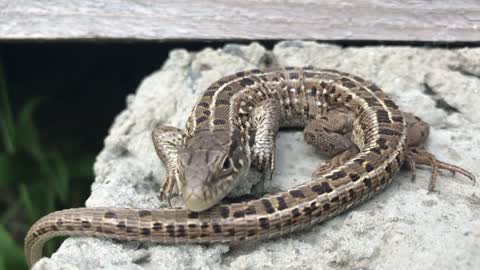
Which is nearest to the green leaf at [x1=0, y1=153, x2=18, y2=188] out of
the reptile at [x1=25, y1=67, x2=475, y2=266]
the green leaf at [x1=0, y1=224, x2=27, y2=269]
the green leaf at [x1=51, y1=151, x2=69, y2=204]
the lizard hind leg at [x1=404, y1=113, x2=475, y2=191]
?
the green leaf at [x1=51, y1=151, x2=69, y2=204]

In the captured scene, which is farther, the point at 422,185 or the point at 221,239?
the point at 422,185

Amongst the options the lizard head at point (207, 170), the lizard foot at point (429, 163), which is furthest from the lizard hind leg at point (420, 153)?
the lizard head at point (207, 170)

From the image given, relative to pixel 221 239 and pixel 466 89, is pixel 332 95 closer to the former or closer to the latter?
pixel 466 89

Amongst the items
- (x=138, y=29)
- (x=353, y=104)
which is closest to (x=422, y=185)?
(x=353, y=104)

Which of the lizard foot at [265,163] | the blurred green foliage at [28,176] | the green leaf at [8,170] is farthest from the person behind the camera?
the green leaf at [8,170]

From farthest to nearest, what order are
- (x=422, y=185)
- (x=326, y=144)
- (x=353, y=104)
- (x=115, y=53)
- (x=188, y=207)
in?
(x=115, y=53), (x=353, y=104), (x=326, y=144), (x=422, y=185), (x=188, y=207)

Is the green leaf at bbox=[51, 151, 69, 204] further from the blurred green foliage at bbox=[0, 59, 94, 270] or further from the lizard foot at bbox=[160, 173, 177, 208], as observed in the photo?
the lizard foot at bbox=[160, 173, 177, 208]

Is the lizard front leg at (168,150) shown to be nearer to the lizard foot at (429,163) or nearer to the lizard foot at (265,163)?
the lizard foot at (265,163)
